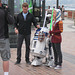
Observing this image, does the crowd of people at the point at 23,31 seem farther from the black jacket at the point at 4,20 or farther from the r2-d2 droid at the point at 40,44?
the r2-d2 droid at the point at 40,44

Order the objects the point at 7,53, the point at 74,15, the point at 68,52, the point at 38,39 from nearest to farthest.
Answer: the point at 7,53 → the point at 38,39 → the point at 68,52 → the point at 74,15

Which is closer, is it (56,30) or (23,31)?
(56,30)

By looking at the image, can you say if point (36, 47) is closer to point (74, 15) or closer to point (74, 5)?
point (74, 15)

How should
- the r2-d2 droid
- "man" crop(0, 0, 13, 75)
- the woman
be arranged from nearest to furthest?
"man" crop(0, 0, 13, 75)
the woman
the r2-d2 droid

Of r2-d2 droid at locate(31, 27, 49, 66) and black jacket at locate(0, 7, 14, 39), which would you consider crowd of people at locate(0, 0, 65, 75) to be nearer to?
Result: black jacket at locate(0, 7, 14, 39)

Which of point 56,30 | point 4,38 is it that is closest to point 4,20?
point 4,38

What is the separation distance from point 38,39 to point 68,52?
111 inches

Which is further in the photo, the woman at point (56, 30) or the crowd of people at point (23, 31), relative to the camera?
the woman at point (56, 30)

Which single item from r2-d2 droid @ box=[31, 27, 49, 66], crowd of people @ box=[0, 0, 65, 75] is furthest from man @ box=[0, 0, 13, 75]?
r2-d2 droid @ box=[31, 27, 49, 66]

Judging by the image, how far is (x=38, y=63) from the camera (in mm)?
6742

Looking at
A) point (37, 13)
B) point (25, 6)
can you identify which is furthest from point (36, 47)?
point (37, 13)

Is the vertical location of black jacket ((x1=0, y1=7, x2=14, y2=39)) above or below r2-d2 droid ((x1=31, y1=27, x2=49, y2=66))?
above

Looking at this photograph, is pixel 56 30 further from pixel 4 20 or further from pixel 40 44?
pixel 4 20

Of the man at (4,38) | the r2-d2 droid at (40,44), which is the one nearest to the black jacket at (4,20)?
the man at (4,38)
